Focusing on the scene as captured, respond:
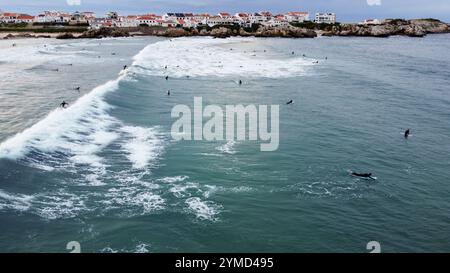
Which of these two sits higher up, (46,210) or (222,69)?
(222,69)

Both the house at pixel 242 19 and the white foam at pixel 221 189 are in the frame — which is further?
the house at pixel 242 19

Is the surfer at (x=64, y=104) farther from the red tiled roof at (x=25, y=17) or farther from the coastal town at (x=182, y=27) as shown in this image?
the red tiled roof at (x=25, y=17)

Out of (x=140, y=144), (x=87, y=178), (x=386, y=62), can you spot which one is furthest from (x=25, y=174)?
(x=386, y=62)

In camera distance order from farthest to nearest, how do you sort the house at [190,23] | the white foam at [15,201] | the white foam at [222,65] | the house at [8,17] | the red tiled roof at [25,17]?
the house at [190,23], the red tiled roof at [25,17], the house at [8,17], the white foam at [222,65], the white foam at [15,201]

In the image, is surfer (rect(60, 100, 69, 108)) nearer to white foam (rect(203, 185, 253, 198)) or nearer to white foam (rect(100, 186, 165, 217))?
white foam (rect(100, 186, 165, 217))

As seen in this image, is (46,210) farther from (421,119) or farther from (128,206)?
(421,119)

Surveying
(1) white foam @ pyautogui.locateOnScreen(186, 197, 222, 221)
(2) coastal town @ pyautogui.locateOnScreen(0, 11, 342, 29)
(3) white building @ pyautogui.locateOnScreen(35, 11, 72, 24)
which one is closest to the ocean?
(1) white foam @ pyautogui.locateOnScreen(186, 197, 222, 221)

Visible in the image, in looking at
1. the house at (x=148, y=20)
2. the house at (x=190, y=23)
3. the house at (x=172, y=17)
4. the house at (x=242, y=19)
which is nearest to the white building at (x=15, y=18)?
the house at (x=148, y=20)
